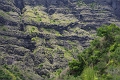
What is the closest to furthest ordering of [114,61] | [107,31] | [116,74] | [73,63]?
[116,74] → [114,61] → [73,63] → [107,31]

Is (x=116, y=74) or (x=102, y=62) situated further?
(x=102, y=62)

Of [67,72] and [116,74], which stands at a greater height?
[116,74]

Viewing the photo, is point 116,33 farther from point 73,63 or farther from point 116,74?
point 116,74

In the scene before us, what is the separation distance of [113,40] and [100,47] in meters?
4.63

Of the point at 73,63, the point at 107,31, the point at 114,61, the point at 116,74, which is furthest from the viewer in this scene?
the point at 107,31

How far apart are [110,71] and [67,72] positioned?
2286 cm

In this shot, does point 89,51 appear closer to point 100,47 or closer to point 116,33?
point 100,47

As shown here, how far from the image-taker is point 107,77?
70438 millimetres

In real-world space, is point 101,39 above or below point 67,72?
above

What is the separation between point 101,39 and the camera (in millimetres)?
99125

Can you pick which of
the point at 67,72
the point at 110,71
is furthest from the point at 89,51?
the point at 110,71

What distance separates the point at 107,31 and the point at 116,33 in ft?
9.68

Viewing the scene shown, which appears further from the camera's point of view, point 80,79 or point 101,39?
point 101,39

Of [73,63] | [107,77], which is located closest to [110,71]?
[107,77]
